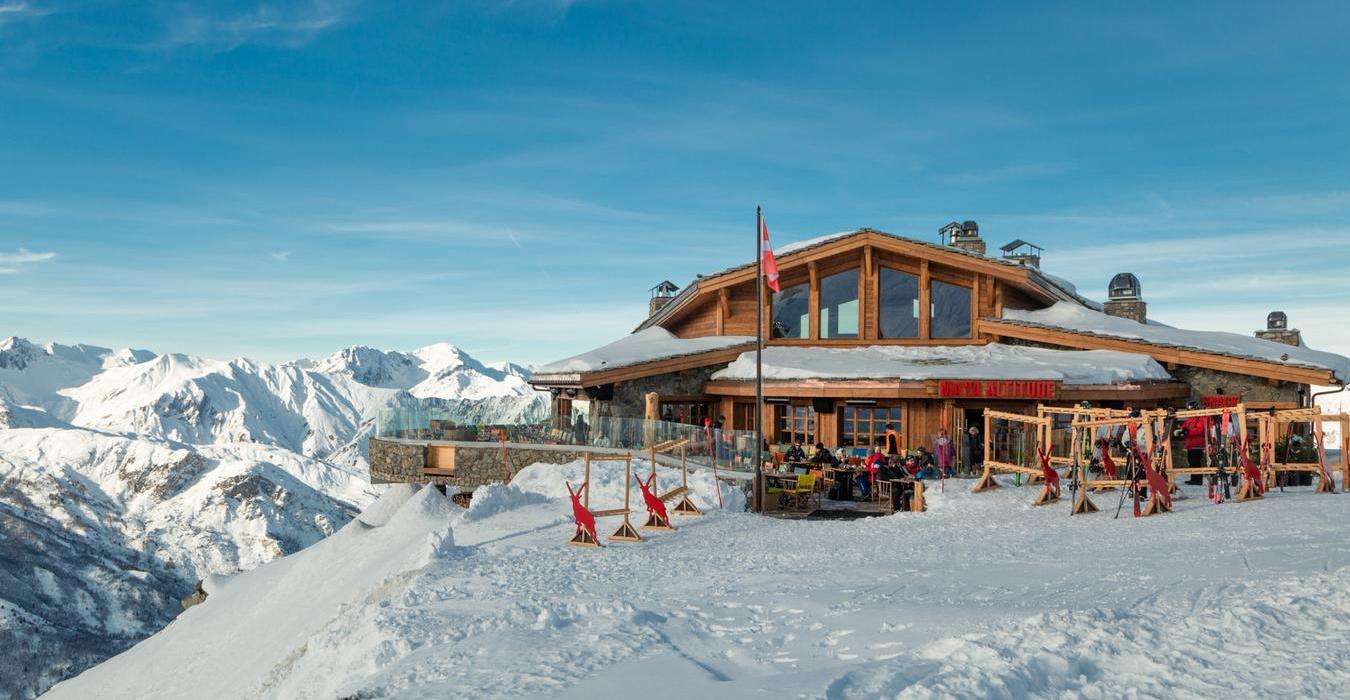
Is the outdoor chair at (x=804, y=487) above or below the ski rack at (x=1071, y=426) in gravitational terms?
below

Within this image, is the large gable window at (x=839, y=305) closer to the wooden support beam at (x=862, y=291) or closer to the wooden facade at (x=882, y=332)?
the wooden facade at (x=882, y=332)

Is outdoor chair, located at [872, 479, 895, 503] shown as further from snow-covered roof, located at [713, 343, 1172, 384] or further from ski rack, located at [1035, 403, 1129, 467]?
snow-covered roof, located at [713, 343, 1172, 384]

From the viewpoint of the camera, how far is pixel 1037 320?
3123cm

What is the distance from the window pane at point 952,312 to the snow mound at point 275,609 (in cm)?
1738

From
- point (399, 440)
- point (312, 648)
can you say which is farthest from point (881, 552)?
point (399, 440)

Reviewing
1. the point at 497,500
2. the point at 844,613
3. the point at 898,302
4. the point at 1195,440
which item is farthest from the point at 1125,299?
the point at 844,613

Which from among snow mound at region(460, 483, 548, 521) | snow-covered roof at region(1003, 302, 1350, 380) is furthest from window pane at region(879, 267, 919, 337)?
snow mound at region(460, 483, 548, 521)

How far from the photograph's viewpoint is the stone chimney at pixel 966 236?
3662 cm

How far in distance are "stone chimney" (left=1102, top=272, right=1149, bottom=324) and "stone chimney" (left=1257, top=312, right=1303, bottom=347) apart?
5.29m

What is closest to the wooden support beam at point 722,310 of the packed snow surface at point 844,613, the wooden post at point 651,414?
the wooden post at point 651,414

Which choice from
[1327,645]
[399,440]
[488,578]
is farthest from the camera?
[399,440]

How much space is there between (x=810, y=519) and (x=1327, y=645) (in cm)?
1241

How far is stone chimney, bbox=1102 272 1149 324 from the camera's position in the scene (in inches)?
1363

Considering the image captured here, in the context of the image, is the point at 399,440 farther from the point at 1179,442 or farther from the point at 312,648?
the point at 1179,442
